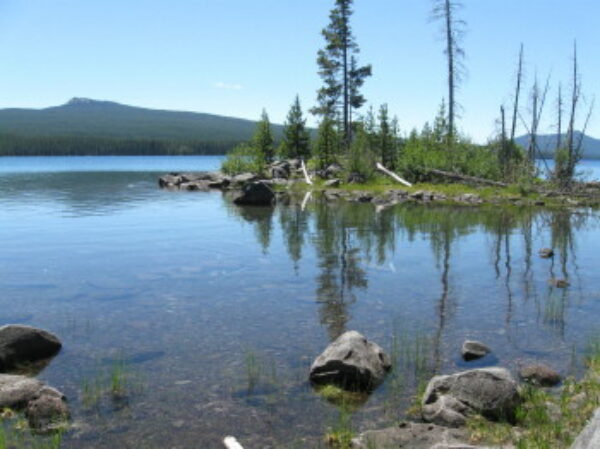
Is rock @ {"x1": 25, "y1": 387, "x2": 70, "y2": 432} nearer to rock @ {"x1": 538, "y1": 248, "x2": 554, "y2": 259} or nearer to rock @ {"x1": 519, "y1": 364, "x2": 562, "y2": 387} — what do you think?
rock @ {"x1": 519, "y1": 364, "x2": 562, "y2": 387}

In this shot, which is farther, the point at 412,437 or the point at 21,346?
the point at 21,346

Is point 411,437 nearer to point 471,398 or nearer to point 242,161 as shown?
point 471,398

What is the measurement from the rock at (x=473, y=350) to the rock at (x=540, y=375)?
1071 mm

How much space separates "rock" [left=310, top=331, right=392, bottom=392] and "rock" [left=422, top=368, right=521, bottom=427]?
1194 mm

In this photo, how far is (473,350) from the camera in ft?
37.3

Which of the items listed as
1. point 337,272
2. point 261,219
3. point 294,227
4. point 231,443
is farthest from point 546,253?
point 231,443

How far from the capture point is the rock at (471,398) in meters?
8.64

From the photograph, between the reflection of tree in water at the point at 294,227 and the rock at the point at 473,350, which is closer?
the rock at the point at 473,350

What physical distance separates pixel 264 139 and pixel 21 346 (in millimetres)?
55413

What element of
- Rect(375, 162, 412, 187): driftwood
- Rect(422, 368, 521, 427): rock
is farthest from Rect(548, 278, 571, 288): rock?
Rect(375, 162, 412, 187): driftwood

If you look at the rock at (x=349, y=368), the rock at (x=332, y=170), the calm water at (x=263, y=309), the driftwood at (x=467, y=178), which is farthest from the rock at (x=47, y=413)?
the rock at (x=332, y=170)

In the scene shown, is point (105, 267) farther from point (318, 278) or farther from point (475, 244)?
Answer: point (475, 244)

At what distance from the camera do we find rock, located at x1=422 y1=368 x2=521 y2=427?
864cm

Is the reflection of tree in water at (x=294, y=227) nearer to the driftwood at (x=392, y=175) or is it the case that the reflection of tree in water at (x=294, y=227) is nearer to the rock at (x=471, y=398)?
the rock at (x=471, y=398)
